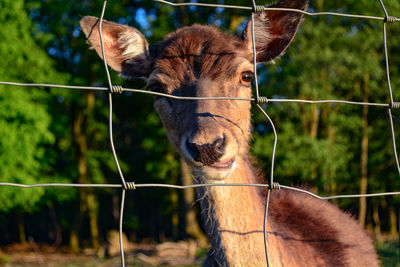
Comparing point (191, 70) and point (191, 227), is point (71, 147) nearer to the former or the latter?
point (191, 227)

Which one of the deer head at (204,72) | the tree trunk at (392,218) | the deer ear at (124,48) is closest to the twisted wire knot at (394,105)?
the deer head at (204,72)

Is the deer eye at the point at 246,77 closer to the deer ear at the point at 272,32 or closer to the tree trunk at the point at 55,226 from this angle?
the deer ear at the point at 272,32

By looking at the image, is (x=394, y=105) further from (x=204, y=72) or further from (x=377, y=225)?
(x=377, y=225)

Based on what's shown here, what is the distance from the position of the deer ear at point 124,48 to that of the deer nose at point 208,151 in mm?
1107

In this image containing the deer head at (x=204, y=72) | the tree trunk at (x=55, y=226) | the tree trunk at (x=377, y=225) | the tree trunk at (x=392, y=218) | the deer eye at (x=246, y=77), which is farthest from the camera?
the tree trunk at (x=55, y=226)

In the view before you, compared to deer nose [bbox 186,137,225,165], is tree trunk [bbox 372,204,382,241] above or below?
below

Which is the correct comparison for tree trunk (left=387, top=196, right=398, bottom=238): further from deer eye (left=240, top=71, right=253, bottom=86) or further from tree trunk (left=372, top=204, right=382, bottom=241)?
deer eye (left=240, top=71, right=253, bottom=86)

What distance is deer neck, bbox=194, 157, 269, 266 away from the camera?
249 centimetres

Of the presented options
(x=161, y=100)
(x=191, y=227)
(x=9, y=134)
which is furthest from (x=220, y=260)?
(x=191, y=227)

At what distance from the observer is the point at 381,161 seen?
15062 mm

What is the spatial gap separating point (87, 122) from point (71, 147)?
1.10 metres

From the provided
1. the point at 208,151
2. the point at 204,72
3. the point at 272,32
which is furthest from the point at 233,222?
the point at 272,32

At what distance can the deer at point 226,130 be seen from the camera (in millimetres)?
2475

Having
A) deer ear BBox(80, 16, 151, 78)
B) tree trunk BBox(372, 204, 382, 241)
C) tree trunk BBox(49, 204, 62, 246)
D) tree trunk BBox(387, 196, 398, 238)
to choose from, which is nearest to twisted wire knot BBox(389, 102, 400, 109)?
deer ear BBox(80, 16, 151, 78)
